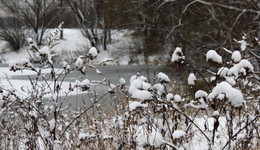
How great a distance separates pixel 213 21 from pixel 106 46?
16.6m

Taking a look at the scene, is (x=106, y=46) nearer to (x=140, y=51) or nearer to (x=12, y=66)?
(x=140, y=51)

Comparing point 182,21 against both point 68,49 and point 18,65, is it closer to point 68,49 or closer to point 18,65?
point 18,65

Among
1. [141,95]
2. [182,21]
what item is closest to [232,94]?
[141,95]

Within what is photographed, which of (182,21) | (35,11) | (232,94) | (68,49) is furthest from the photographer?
(35,11)

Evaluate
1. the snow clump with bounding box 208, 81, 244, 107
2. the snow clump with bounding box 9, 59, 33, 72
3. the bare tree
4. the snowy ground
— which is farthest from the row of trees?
the bare tree

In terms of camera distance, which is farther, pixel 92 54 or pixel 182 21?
pixel 182 21

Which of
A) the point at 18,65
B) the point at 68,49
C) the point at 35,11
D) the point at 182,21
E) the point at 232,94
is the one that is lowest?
the point at 232,94

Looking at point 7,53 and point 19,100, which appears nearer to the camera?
point 19,100

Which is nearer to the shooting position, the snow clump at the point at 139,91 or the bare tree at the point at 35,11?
the snow clump at the point at 139,91

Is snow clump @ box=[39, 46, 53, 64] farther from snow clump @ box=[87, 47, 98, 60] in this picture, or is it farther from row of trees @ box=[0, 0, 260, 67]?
row of trees @ box=[0, 0, 260, 67]

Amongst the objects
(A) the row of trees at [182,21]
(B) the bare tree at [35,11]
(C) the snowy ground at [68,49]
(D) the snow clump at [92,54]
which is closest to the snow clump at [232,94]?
(D) the snow clump at [92,54]

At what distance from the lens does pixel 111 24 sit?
14211mm

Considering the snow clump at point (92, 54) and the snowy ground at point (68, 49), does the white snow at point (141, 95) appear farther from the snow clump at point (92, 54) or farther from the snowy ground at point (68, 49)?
the snowy ground at point (68, 49)

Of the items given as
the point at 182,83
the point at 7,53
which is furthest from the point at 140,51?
the point at 7,53
